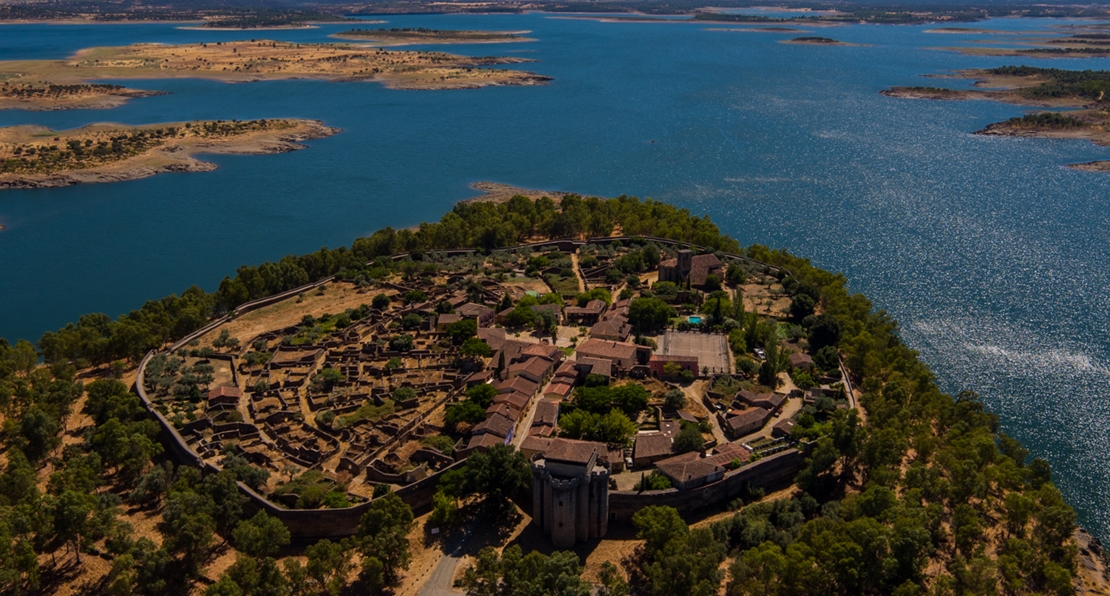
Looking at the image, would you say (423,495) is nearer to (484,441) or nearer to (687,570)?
(484,441)

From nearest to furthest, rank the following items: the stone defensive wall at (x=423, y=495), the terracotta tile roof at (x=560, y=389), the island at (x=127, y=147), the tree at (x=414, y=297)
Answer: the stone defensive wall at (x=423, y=495) < the terracotta tile roof at (x=560, y=389) < the tree at (x=414, y=297) < the island at (x=127, y=147)

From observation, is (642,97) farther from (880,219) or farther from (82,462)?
(82,462)

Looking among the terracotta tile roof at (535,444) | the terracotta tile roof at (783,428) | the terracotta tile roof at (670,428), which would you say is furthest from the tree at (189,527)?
the terracotta tile roof at (783,428)

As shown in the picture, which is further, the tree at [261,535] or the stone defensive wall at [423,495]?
the stone defensive wall at [423,495]

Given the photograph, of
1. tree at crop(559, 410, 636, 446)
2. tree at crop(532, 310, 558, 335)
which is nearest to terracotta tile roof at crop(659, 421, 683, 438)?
tree at crop(559, 410, 636, 446)

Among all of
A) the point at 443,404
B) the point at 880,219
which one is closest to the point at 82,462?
the point at 443,404

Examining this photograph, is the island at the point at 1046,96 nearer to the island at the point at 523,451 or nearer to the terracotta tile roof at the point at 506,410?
the island at the point at 523,451

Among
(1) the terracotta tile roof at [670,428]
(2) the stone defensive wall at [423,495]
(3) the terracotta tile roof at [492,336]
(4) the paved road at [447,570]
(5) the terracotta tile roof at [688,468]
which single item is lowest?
(4) the paved road at [447,570]
